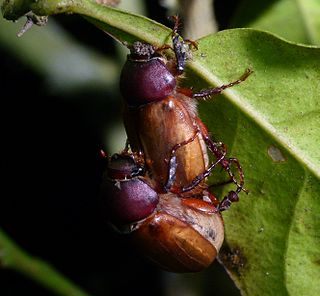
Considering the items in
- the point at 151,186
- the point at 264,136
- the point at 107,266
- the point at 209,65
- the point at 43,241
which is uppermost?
the point at 209,65

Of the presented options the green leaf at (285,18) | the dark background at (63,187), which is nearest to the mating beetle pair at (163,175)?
the green leaf at (285,18)

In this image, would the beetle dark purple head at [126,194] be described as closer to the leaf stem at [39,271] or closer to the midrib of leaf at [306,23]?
the leaf stem at [39,271]

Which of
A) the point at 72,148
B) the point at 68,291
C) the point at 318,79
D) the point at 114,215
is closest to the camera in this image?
the point at 318,79

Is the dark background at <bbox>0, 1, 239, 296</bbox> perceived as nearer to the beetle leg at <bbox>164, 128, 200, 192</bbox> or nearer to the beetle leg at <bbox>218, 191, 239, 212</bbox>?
the beetle leg at <bbox>164, 128, 200, 192</bbox>

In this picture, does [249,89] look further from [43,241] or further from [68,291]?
[43,241]

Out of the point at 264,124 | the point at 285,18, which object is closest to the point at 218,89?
the point at 264,124

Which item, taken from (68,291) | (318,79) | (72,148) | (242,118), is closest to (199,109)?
(242,118)

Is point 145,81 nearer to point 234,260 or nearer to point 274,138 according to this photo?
point 274,138
